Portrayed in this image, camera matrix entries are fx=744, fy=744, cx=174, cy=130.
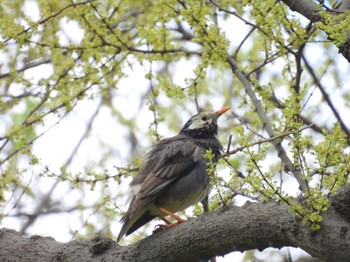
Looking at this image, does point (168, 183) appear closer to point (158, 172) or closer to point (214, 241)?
Answer: point (158, 172)

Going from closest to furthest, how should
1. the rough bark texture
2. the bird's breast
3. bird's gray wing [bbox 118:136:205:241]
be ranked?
the rough bark texture, bird's gray wing [bbox 118:136:205:241], the bird's breast

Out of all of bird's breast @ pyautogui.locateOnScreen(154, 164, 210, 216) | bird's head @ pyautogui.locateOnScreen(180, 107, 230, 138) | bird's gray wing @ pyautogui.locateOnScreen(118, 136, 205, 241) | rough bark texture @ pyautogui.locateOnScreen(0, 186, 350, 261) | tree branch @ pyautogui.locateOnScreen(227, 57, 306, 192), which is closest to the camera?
rough bark texture @ pyautogui.locateOnScreen(0, 186, 350, 261)

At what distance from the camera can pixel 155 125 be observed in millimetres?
6352

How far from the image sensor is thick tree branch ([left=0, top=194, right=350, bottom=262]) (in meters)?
3.85

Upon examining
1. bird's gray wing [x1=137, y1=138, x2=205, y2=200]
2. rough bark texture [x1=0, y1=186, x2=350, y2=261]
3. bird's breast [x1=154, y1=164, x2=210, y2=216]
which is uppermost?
bird's gray wing [x1=137, y1=138, x2=205, y2=200]

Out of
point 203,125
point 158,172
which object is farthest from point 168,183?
point 203,125

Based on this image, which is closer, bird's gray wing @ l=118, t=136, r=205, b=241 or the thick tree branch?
the thick tree branch

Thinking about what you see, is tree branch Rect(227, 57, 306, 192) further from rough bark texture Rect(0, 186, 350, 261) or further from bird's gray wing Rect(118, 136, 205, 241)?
rough bark texture Rect(0, 186, 350, 261)

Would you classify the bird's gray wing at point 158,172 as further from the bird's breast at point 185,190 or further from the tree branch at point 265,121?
the tree branch at point 265,121

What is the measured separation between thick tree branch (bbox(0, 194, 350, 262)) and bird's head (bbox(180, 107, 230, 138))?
1917mm

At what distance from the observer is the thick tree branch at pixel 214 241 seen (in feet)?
12.6

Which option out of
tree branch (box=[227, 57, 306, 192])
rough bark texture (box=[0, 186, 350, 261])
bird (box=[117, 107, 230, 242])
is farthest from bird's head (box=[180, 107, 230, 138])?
rough bark texture (box=[0, 186, 350, 261])

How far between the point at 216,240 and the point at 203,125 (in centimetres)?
248

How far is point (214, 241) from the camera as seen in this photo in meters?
4.35
